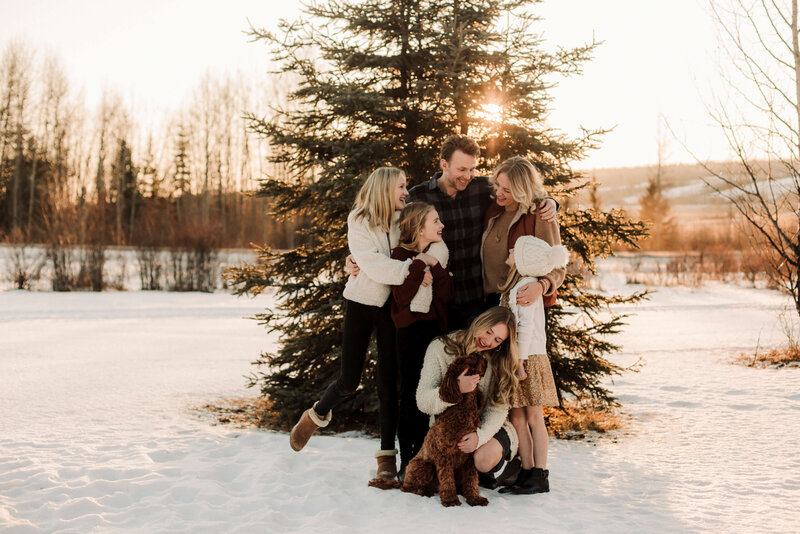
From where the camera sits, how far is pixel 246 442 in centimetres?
542

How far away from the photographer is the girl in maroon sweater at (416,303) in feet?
13.1

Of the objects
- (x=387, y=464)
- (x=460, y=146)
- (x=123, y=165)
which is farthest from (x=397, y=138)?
(x=123, y=165)

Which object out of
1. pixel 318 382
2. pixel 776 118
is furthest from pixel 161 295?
pixel 776 118

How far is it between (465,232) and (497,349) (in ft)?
2.81

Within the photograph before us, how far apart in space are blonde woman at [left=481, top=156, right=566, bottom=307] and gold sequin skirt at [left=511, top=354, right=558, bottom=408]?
1.35ft

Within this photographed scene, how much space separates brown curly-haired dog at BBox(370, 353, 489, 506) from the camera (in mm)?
3828

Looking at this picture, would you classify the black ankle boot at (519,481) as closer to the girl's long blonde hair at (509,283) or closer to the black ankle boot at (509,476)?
the black ankle boot at (509,476)

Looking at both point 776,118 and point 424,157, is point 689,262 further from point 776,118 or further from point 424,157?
point 424,157

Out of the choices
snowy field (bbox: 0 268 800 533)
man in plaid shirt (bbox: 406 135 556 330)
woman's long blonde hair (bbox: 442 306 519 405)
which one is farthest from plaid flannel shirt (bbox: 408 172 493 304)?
snowy field (bbox: 0 268 800 533)

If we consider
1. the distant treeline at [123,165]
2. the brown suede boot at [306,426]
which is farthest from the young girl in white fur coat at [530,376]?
the distant treeline at [123,165]

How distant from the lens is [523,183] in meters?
4.07

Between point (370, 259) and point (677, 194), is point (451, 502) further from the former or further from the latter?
point (677, 194)

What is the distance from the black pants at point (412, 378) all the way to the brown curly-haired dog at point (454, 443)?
1.02 feet

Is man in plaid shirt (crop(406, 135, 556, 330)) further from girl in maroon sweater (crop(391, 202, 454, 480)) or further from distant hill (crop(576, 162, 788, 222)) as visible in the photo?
distant hill (crop(576, 162, 788, 222))
